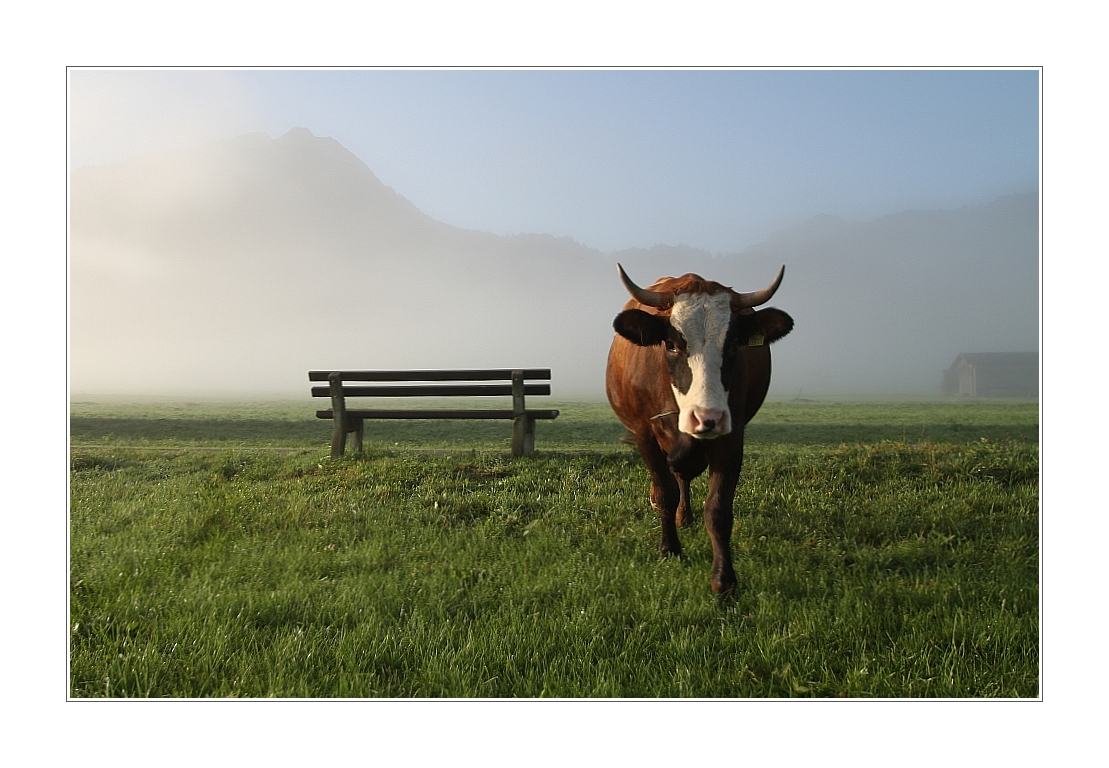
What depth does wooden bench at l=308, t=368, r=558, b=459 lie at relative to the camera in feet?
25.1

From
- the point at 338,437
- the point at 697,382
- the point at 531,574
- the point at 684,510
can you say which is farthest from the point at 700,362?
the point at 338,437

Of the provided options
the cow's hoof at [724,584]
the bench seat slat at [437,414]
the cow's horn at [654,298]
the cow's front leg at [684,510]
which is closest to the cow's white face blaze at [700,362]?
the cow's horn at [654,298]

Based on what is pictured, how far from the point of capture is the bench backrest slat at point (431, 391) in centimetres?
763

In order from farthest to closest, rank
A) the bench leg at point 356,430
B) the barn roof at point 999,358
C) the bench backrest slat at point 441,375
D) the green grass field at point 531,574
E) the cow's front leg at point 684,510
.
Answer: the bench leg at point 356,430, the bench backrest slat at point 441,375, the cow's front leg at point 684,510, the barn roof at point 999,358, the green grass field at point 531,574

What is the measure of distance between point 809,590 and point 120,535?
4.71 metres

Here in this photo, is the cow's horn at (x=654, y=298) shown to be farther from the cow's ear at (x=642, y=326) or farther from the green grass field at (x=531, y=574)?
the green grass field at (x=531, y=574)

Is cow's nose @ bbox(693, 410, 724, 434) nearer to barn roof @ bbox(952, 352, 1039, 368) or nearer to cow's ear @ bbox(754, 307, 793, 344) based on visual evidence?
cow's ear @ bbox(754, 307, 793, 344)

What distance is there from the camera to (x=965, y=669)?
121 inches

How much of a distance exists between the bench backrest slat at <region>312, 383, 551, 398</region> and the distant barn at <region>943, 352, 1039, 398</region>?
15.1 ft

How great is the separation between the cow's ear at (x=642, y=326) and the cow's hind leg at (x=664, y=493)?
1.08m

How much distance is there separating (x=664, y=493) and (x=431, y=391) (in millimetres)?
3867

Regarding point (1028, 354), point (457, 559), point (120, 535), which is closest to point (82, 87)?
point (120, 535)
